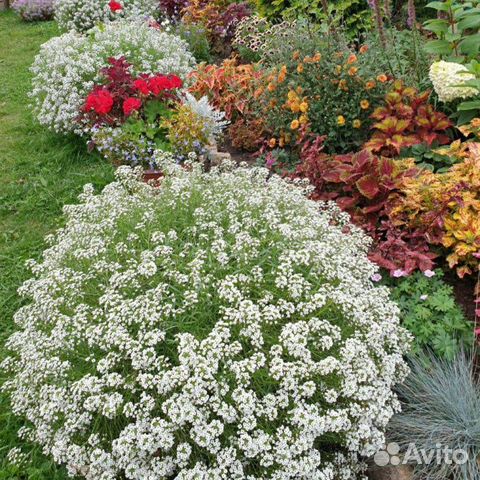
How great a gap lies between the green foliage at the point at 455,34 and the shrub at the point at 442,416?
2.70 m

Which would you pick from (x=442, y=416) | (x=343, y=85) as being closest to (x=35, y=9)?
(x=343, y=85)

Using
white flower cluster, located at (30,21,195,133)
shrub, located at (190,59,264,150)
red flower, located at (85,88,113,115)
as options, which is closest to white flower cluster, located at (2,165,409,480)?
shrub, located at (190,59,264,150)

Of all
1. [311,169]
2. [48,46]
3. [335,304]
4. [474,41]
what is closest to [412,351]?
[335,304]

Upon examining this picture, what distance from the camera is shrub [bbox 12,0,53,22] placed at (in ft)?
41.0

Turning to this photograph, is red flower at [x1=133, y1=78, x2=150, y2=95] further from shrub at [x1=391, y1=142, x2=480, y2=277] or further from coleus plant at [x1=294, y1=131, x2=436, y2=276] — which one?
shrub at [x1=391, y1=142, x2=480, y2=277]

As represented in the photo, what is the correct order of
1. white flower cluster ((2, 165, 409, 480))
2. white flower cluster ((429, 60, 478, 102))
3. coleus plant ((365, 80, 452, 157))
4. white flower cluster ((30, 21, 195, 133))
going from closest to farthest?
white flower cluster ((2, 165, 409, 480)), white flower cluster ((429, 60, 478, 102)), coleus plant ((365, 80, 452, 157)), white flower cluster ((30, 21, 195, 133))

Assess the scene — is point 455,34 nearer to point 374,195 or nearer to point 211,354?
point 374,195

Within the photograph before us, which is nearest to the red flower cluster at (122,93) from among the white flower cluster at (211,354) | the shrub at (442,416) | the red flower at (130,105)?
the red flower at (130,105)

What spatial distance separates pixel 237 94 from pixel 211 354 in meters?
4.06

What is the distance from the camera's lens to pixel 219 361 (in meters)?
2.46

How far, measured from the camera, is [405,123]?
4301 millimetres

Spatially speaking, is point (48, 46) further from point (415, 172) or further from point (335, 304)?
point (335, 304)

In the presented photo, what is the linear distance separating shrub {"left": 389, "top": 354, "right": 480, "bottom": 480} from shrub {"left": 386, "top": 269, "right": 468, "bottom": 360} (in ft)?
0.40

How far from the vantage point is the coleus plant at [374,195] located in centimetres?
350
